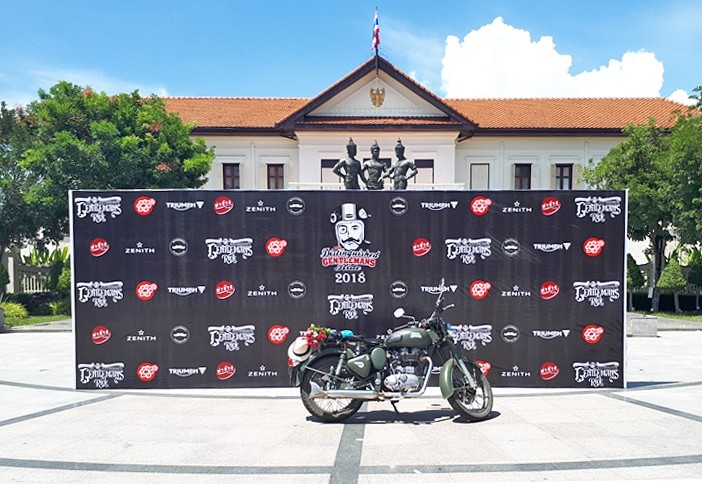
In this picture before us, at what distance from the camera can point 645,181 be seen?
1959cm

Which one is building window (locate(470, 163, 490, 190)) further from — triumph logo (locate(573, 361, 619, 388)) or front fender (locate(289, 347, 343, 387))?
front fender (locate(289, 347, 343, 387))

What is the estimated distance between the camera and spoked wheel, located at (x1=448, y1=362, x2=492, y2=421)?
19.0ft

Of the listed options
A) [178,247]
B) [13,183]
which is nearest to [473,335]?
[178,247]

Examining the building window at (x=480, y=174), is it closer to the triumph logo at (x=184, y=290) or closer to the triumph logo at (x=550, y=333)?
the triumph logo at (x=550, y=333)

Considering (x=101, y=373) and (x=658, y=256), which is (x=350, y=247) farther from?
(x=658, y=256)

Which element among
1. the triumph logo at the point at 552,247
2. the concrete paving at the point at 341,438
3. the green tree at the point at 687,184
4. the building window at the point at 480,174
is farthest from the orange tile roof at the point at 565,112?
the concrete paving at the point at 341,438

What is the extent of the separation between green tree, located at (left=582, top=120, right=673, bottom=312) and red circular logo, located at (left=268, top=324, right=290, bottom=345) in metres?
17.1

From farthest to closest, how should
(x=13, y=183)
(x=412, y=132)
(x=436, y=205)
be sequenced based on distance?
(x=412, y=132) < (x=13, y=183) < (x=436, y=205)

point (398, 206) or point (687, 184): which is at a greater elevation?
point (687, 184)

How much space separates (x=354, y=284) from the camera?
726 centimetres

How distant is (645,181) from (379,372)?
18.5 meters

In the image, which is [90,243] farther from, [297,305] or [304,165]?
[304,165]

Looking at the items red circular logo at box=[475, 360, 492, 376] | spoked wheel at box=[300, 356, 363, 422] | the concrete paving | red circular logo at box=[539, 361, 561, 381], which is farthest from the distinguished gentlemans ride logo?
red circular logo at box=[539, 361, 561, 381]

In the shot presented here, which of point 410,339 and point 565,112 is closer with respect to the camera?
point 410,339
